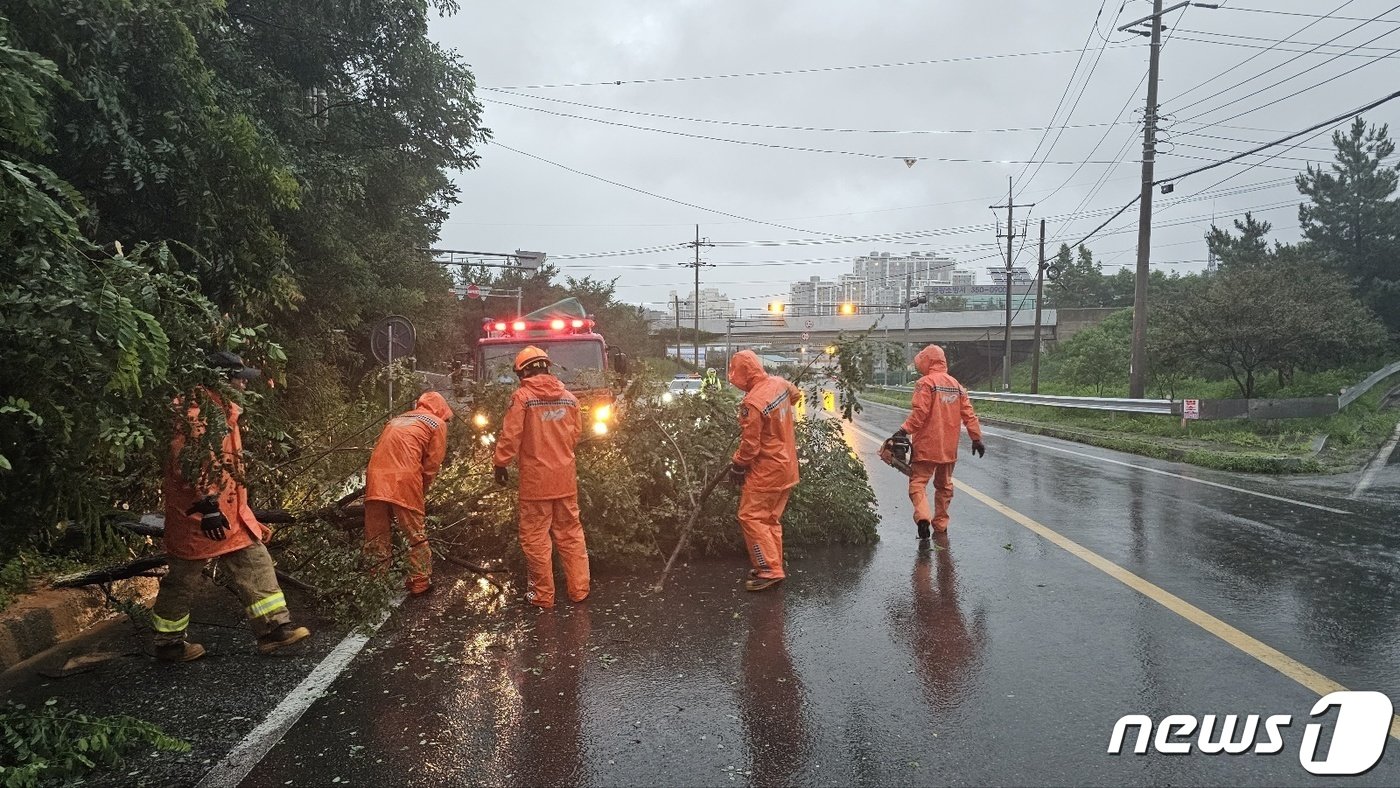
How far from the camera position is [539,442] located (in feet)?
18.4

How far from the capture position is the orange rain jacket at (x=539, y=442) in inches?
220

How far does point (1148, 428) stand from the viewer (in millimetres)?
19344

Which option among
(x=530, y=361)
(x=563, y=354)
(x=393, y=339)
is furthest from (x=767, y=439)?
(x=393, y=339)

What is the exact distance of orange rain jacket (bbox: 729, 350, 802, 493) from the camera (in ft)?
19.4

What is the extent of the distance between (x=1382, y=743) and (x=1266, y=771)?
587 mm

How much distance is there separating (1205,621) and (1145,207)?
1810 centimetres

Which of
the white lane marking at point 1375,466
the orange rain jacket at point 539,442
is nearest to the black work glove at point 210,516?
the orange rain jacket at point 539,442

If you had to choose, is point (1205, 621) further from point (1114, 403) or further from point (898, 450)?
point (1114, 403)

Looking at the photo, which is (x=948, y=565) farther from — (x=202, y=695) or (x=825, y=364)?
(x=202, y=695)

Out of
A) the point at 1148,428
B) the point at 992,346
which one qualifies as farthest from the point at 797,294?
the point at 1148,428

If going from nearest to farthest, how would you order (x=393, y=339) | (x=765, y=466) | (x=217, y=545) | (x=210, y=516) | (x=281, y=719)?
(x=281, y=719)
(x=210, y=516)
(x=217, y=545)
(x=765, y=466)
(x=393, y=339)

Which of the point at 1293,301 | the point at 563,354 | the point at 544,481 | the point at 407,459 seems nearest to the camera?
the point at 544,481

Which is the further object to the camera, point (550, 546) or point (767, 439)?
point (767, 439)

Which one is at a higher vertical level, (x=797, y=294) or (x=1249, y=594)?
(x=797, y=294)
